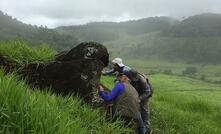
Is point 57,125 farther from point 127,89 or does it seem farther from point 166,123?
point 166,123

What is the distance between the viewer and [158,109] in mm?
20641

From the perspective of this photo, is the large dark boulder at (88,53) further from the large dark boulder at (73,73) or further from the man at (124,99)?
the man at (124,99)

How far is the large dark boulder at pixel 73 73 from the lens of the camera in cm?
1435

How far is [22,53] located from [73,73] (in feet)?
6.91

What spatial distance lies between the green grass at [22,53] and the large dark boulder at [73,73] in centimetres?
67

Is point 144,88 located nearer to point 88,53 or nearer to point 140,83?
point 140,83

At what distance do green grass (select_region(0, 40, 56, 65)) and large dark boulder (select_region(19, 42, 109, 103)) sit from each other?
2.21 feet

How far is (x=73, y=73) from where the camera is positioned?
14492 millimetres

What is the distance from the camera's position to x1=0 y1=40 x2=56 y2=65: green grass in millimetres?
15281

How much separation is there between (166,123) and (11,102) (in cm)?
1122

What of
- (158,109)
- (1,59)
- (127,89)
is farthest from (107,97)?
(158,109)

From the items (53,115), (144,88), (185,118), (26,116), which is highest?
(26,116)

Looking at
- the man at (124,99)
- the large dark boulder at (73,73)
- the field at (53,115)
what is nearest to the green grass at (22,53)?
the field at (53,115)

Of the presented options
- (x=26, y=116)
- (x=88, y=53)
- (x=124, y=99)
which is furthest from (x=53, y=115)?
(x=88, y=53)
